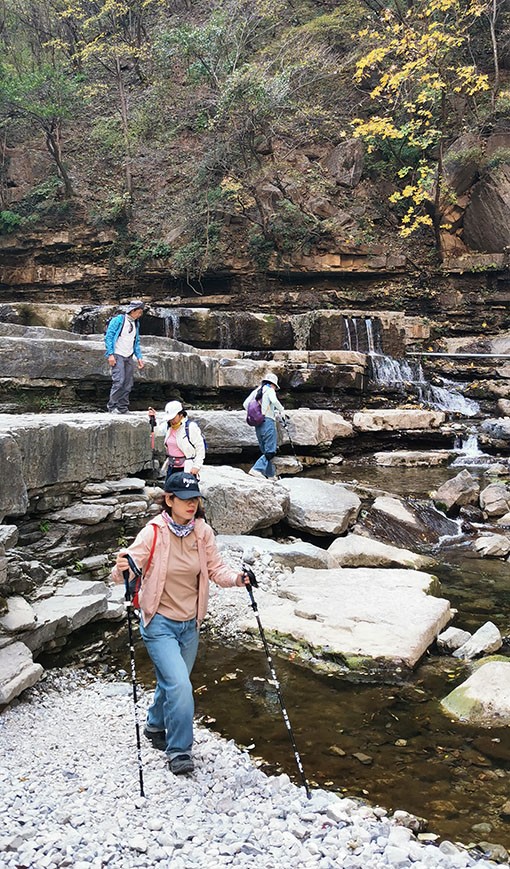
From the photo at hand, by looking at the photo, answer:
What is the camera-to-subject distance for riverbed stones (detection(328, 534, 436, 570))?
754 centimetres

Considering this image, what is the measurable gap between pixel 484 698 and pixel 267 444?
20.1ft

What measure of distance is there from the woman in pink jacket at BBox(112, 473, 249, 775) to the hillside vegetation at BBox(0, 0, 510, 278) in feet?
57.1

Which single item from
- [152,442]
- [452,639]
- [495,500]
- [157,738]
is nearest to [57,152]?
[152,442]

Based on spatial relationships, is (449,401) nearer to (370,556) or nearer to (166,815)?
(370,556)

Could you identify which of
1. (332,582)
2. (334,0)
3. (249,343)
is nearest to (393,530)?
(332,582)

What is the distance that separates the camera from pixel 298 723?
13.5ft

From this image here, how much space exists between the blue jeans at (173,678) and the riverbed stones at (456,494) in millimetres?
7685

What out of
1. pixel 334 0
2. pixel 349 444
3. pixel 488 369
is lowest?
pixel 349 444

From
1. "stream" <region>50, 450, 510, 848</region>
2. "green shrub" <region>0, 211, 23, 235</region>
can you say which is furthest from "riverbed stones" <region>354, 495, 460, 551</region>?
"green shrub" <region>0, 211, 23, 235</region>

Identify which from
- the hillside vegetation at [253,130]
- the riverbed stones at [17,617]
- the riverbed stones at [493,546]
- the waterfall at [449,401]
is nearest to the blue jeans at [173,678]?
the riverbed stones at [17,617]

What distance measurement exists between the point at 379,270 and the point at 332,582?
17378 mm

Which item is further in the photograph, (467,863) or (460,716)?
(460,716)

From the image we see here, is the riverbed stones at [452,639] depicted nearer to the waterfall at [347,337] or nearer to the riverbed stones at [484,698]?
the riverbed stones at [484,698]

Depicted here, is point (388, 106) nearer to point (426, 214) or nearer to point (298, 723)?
point (426, 214)
